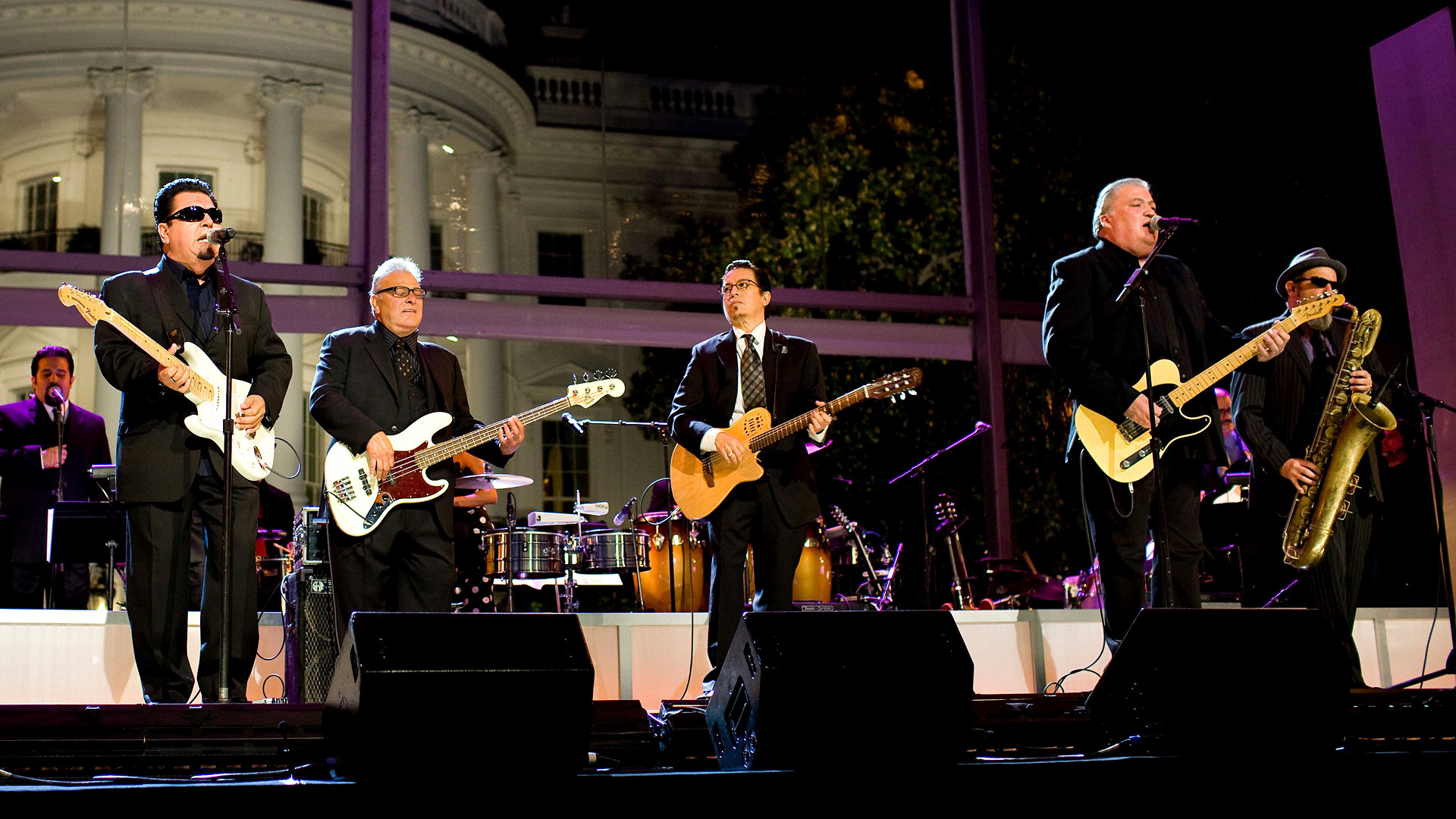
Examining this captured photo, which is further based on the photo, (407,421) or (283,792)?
(407,421)

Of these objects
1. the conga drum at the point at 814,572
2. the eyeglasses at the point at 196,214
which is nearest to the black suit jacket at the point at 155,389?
the eyeglasses at the point at 196,214

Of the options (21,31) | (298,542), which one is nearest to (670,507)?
(298,542)

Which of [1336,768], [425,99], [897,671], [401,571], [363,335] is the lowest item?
[1336,768]

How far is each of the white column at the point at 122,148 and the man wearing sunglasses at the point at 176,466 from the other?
557cm

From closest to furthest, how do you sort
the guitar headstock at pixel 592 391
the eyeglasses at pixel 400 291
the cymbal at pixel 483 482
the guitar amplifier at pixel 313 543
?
the eyeglasses at pixel 400 291, the guitar amplifier at pixel 313 543, the guitar headstock at pixel 592 391, the cymbal at pixel 483 482

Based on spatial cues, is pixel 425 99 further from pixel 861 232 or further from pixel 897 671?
pixel 897 671

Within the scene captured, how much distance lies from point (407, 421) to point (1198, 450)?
10.8 ft

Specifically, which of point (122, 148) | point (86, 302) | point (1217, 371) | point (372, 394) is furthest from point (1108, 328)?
point (122, 148)

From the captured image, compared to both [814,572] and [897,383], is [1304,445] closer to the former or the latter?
[897,383]

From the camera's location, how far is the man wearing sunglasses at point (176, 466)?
466 cm

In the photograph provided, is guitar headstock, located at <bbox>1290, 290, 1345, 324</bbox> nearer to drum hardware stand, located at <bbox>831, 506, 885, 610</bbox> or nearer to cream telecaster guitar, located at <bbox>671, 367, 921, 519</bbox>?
cream telecaster guitar, located at <bbox>671, 367, 921, 519</bbox>

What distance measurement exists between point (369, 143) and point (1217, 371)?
5952 mm

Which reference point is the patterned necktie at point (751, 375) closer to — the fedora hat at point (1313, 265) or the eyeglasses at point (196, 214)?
the eyeglasses at point (196, 214)

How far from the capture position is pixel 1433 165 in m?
6.71
